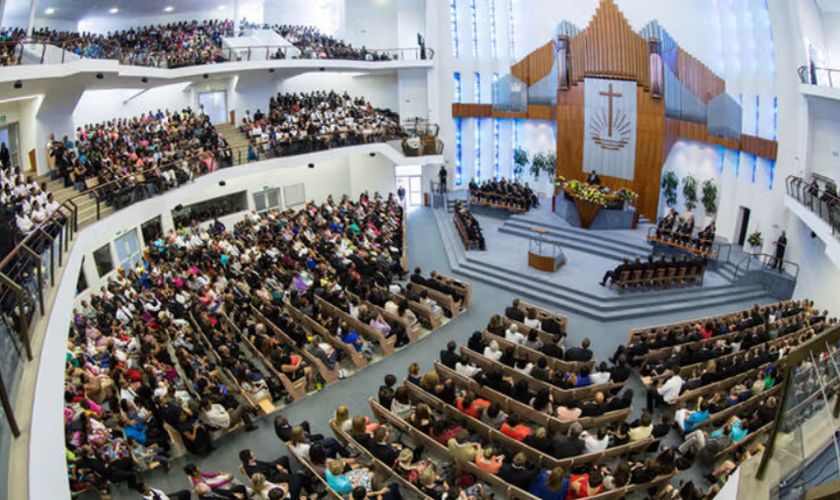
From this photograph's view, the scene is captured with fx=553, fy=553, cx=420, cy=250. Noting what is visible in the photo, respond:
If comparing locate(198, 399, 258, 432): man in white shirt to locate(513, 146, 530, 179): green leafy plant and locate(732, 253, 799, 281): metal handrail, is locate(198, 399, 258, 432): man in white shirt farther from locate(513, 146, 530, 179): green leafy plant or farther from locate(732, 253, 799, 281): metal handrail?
locate(513, 146, 530, 179): green leafy plant

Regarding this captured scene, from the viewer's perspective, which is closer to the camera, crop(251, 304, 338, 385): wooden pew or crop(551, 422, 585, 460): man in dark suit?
crop(551, 422, 585, 460): man in dark suit

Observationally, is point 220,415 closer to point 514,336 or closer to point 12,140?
point 514,336

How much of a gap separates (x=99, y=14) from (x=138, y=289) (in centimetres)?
1618

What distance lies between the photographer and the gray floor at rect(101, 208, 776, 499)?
8758mm

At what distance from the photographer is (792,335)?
35.6 ft

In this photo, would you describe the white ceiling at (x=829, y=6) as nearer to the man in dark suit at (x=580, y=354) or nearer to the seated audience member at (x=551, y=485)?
the man in dark suit at (x=580, y=354)

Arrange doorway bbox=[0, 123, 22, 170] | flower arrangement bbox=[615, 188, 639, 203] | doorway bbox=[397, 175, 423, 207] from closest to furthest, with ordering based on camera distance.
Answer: doorway bbox=[0, 123, 22, 170], flower arrangement bbox=[615, 188, 639, 203], doorway bbox=[397, 175, 423, 207]

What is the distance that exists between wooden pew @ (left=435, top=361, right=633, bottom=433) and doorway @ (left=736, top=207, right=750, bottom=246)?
36.0 feet

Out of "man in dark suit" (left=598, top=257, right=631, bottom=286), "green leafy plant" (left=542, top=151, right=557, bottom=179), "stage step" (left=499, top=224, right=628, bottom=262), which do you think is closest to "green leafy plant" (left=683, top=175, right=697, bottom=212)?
"stage step" (left=499, top=224, right=628, bottom=262)

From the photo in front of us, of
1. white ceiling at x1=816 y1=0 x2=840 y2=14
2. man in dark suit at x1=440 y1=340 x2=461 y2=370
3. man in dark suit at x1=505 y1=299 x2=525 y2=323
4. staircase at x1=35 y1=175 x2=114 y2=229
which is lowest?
man in dark suit at x1=440 y1=340 x2=461 y2=370

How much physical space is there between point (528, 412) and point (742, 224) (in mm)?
12391

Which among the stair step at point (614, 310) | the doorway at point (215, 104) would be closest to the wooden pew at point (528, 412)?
the stair step at point (614, 310)

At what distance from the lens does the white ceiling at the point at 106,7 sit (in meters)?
19.8

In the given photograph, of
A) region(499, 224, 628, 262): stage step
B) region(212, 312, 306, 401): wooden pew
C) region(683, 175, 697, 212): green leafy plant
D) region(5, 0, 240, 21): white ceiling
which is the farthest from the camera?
region(5, 0, 240, 21): white ceiling
